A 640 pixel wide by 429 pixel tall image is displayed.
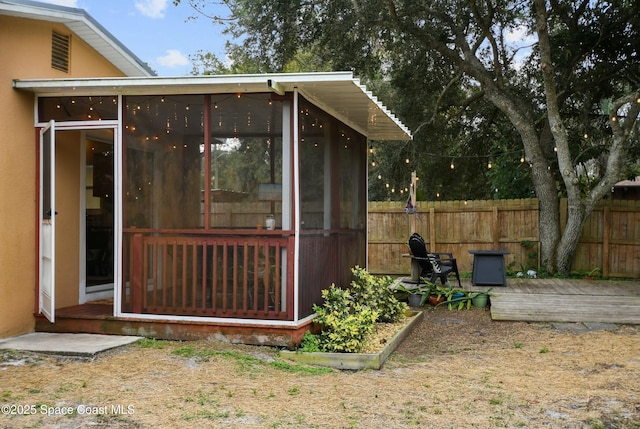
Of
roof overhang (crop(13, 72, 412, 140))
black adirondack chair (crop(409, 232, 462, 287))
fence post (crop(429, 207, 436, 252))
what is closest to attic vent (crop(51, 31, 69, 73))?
roof overhang (crop(13, 72, 412, 140))

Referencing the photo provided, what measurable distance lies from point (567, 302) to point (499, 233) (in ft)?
14.6

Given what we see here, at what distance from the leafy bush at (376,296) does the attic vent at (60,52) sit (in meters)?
4.07

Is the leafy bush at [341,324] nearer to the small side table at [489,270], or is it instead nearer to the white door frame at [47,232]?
the white door frame at [47,232]

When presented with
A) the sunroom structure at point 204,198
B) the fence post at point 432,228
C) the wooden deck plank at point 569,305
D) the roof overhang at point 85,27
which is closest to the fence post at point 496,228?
the fence post at point 432,228

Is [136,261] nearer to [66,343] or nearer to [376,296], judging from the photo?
[66,343]

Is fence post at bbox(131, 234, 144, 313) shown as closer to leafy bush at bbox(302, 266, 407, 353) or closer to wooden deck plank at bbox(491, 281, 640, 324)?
leafy bush at bbox(302, 266, 407, 353)

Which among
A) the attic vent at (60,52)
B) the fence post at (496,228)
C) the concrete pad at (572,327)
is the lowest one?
the concrete pad at (572,327)

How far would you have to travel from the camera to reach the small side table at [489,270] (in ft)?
34.5

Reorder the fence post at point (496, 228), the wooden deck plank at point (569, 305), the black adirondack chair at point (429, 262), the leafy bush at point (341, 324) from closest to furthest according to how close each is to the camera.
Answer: the leafy bush at point (341, 324), the wooden deck plank at point (569, 305), the black adirondack chair at point (429, 262), the fence post at point (496, 228)

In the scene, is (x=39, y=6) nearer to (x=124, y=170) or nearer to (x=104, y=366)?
(x=124, y=170)

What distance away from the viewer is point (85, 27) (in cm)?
700

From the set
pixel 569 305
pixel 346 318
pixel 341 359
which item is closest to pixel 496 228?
pixel 569 305

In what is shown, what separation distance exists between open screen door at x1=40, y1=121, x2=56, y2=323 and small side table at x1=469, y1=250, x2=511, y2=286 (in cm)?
679

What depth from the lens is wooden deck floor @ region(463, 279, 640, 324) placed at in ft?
26.5
